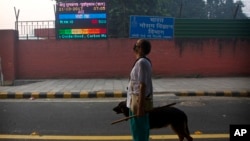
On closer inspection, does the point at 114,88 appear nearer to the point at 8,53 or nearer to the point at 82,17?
the point at 82,17

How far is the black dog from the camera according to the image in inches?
163

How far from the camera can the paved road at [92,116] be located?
19.0 feet

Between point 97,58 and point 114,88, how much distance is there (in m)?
2.87

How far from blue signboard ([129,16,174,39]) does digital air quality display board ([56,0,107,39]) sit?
1.15m

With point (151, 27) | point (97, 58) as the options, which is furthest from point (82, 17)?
point (151, 27)

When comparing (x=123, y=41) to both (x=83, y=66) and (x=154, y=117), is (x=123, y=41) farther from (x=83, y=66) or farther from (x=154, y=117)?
(x=154, y=117)

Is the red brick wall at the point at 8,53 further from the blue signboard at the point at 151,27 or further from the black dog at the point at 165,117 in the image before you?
the black dog at the point at 165,117

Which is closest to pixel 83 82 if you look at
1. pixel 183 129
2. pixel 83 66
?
pixel 83 66

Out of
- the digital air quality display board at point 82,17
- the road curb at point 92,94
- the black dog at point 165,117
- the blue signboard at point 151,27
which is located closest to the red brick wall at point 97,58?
the blue signboard at point 151,27

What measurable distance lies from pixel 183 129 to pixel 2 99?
6.68 m

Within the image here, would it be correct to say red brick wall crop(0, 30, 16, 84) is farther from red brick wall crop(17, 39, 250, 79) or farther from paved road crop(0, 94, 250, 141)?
paved road crop(0, 94, 250, 141)

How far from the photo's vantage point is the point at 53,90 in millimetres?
10297

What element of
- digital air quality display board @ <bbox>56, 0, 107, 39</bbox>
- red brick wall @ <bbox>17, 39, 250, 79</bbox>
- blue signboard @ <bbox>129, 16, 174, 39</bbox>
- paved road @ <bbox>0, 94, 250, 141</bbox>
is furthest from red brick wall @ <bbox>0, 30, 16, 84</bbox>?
blue signboard @ <bbox>129, 16, 174, 39</bbox>

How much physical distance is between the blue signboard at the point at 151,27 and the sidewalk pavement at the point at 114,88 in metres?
1.77
